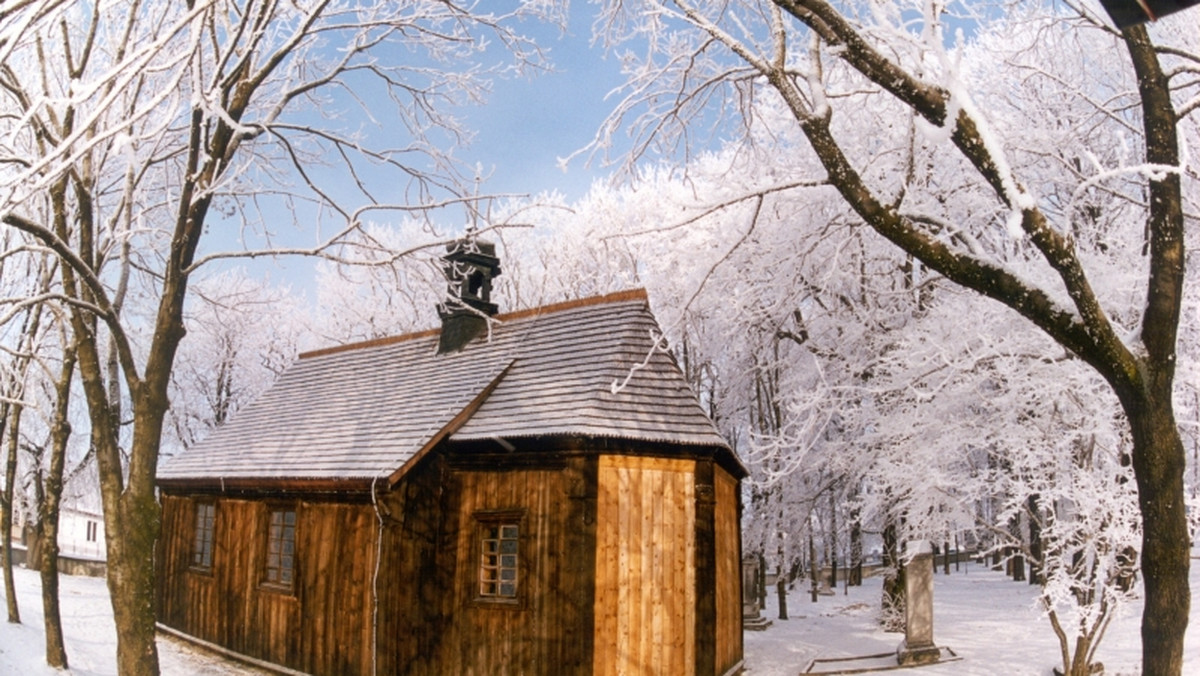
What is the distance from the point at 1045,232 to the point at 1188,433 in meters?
10.4

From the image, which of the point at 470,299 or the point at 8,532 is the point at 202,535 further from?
the point at 470,299

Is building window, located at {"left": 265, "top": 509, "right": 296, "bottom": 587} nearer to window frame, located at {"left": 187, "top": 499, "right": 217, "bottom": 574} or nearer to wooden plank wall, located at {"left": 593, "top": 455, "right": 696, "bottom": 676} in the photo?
window frame, located at {"left": 187, "top": 499, "right": 217, "bottom": 574}

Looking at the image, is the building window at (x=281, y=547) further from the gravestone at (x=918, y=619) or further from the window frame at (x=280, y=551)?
the gravestone at (x=918, y=619)

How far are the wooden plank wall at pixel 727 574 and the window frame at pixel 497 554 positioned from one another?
9.90 ft

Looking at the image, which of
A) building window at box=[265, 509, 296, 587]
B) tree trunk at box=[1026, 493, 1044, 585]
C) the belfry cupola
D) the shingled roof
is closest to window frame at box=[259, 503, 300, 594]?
building window at box=[265, 509, 296, 587]

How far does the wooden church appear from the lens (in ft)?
36.6

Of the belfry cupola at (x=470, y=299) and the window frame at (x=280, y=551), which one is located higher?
the belfry cupola at (x=470, y=299)

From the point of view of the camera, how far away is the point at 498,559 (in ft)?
39.1

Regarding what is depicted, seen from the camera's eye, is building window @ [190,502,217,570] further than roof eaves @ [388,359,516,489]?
Yes

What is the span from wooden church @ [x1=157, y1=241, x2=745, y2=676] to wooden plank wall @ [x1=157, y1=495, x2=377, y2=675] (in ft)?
0.12

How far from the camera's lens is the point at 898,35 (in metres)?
4.71

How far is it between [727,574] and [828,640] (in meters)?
7.34

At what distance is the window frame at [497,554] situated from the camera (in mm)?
11508

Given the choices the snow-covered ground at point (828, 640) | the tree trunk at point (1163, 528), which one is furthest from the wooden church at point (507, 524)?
the tree trunk at point (1163, 528)
